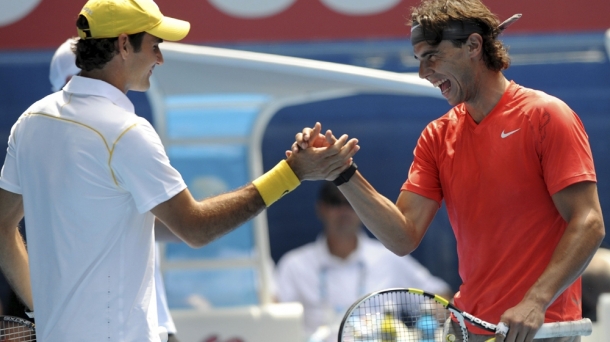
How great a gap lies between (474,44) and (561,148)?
1.71 ft

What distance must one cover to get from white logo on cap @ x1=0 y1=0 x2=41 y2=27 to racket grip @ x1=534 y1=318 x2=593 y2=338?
187 inches

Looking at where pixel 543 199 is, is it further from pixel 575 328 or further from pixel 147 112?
pixel 147 112

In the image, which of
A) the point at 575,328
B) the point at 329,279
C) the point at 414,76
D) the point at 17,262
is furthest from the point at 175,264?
the point at 575,328

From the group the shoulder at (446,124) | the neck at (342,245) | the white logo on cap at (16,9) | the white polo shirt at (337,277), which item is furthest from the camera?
the neck at (342,245)

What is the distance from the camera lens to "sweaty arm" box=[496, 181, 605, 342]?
2586mm

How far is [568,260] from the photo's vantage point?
2637 millimetres

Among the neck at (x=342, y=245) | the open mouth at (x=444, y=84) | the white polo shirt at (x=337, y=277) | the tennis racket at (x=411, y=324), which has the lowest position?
the white polo shirt at (x=337, y=277)

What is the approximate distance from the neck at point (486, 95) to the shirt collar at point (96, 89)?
1159 millimetres

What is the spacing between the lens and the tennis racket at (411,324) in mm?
2633

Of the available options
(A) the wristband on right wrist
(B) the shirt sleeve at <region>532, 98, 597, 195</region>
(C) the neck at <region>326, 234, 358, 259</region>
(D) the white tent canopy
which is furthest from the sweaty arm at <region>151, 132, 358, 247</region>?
(C) the neck at <region>326, 234, 358, 259</region>

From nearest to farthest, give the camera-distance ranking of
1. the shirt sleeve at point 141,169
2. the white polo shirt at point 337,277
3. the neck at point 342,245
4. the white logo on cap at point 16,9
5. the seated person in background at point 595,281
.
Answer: the shirt sleeve at point 141,169, the seated person in background at point 595,281, the white logo on cap at point 16,9, the white polo shirt at point 337,277, the neck at point 342,245

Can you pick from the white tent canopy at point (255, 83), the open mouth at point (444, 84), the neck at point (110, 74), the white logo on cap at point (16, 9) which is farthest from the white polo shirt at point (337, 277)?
the neck at point (110, 74)

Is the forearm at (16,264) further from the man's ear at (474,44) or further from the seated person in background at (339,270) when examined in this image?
the seated person in background at (339,270)

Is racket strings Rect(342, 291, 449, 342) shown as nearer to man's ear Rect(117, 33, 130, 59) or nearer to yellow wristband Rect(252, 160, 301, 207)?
yellow wristband Rect(252, 160, 301, 207)
